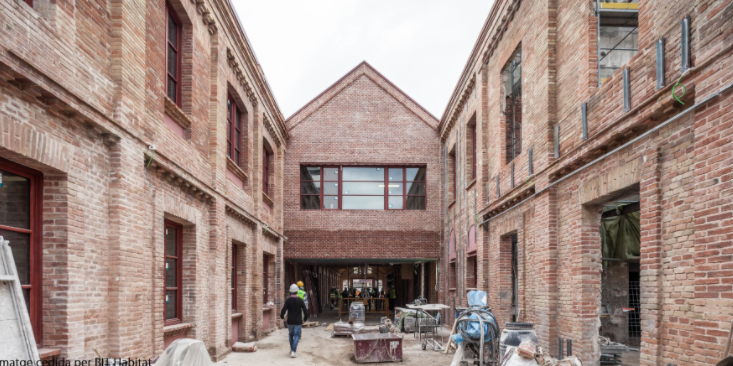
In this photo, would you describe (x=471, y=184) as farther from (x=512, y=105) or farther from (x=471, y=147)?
(x=512, y=105)

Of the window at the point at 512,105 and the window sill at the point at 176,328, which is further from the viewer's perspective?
the window at the point at 512,105

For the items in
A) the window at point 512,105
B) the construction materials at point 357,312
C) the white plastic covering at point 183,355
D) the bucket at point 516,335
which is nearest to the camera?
the white plastic covering at point 183,355

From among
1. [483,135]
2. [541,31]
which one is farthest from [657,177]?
[483,135]

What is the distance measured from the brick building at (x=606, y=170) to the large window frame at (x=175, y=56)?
6.58 metres

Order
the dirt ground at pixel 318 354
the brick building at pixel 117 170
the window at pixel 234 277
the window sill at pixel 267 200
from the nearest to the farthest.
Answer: the brick building at pixel 117 170 → the dirt ground at pixel 318 354 → the window at pixel 234 277 → the window sill at pixel 267 200

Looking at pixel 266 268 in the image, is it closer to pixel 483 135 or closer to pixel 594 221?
pixel 483 135

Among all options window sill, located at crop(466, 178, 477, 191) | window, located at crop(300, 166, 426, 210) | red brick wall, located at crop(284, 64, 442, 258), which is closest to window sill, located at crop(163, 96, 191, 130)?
window sill, located at crop(466, 178, 477, 191)

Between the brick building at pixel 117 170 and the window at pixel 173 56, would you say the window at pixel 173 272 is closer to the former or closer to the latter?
the brick building at pixel 117 170

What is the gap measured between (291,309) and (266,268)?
21.3 feet

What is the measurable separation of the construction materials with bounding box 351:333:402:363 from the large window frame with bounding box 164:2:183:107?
233 inches

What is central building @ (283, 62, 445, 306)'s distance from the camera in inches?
799

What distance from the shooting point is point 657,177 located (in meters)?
5.86

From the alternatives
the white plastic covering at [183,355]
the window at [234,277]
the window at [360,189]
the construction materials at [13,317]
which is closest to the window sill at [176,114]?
the white plastic covering at [183,355]

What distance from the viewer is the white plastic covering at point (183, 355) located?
18.8 ft
